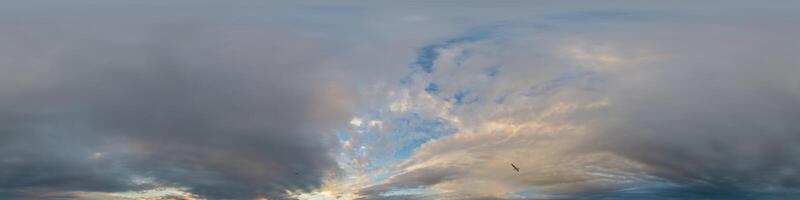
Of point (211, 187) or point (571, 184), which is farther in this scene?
point (211, 187)

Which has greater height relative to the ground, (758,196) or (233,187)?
(233,187)

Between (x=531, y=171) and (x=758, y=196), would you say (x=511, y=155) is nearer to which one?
(x=531, y=171)

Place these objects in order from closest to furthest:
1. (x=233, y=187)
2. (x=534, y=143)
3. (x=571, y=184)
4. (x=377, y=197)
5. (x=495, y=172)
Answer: (x=534, y=143) → (x=495, y=172) → (x=571, y=184) → (x=377, y=197) → (x=233, y=187)

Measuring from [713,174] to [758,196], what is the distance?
29.6ft

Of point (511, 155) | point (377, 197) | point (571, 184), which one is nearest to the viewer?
point (511, 155)

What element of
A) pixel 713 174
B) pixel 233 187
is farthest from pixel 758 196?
pixel 233 187

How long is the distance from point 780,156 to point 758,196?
45.7ft

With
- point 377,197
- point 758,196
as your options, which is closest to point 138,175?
point 377,197

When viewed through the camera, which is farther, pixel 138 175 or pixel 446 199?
pixel 446 199

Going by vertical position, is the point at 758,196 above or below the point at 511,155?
below

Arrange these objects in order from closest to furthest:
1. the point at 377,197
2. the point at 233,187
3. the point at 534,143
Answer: the point at 534,143 → the point at 377,197 → the point at 233,187

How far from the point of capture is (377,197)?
46.2 meters

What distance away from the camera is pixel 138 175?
40.2 meters

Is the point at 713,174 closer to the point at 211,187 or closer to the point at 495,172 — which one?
the point at 495,172
